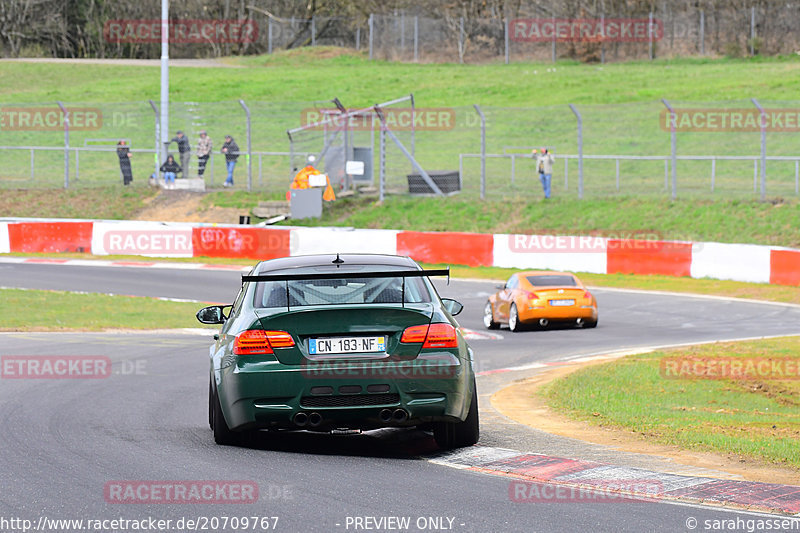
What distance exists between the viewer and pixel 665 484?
709 cm

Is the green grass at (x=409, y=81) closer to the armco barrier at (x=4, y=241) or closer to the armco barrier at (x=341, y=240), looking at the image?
the armco barrier at (x=341, y=240)

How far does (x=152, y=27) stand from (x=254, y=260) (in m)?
49.4

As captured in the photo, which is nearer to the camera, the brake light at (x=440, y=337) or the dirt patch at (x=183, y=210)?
the brake light at (x=440, y=337)

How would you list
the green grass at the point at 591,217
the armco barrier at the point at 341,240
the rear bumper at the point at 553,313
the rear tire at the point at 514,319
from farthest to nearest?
the armco barrier at the point at 341,240, the green grass at the point at 591,217, the rear tire at the point at 514,319, the rear bumper at the point at 553,313

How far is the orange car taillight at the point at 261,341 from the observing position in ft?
25.8

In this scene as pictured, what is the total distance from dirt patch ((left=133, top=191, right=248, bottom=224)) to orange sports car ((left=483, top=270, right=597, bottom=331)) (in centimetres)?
1542

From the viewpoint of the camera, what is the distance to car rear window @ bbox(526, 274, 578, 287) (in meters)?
20.3

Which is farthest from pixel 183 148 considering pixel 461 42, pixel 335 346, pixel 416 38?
pixel 416 38

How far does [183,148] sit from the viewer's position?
119 ft

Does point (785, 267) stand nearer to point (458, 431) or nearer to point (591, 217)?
point (591, 217)

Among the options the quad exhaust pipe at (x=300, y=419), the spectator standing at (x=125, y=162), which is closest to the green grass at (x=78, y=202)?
the spectator standing at (x=125, y=162)

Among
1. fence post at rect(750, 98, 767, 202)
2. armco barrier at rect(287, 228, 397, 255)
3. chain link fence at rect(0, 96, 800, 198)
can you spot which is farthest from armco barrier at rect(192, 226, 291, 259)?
fence post at rect(750, 98, 767, 202)

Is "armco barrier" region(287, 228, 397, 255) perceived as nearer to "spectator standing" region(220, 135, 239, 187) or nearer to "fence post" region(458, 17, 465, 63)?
"spectator standing" region(220, 135, 239, 187)

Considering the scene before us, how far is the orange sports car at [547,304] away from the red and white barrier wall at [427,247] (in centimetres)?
683
